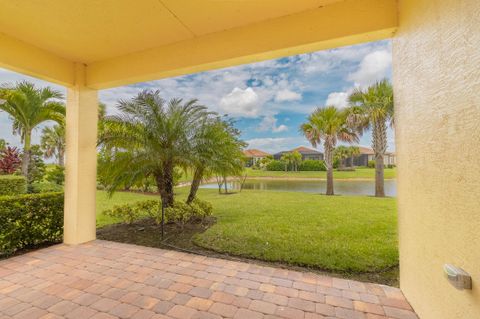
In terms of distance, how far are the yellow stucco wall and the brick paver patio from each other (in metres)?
0.74

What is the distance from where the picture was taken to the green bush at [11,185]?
7.12 metres

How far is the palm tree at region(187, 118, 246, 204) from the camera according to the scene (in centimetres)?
584

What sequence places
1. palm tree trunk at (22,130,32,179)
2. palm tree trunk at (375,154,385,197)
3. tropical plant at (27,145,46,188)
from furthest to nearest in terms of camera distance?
palm tree trunk at (375,154,385,197) < tropical plant at (27,145,46,188) < palm tree trunk at (22,130,32,179)

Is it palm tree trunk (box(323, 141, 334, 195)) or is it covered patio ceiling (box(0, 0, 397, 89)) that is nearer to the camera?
covered patio ceiling (box(0, 0, 397, 89))

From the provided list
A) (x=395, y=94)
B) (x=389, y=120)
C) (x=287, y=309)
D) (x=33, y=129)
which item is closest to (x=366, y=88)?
(x=389, y=120)

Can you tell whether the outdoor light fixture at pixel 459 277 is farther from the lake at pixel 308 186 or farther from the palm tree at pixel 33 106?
the lake at pixel 308 186

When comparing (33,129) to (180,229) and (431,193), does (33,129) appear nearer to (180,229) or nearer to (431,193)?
(180,229)

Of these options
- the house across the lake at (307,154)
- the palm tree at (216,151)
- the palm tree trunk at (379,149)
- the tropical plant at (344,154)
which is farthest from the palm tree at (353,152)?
the palm tree at (216,151)

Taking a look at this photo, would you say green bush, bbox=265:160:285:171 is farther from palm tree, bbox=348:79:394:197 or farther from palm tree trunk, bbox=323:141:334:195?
palm tree, bbox=348:79:394:197

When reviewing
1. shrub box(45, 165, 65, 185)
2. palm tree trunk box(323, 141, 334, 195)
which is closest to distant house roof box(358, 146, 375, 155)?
palm tree trunk box(323, 141, 334, 195)

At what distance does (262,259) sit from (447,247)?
8.92ft

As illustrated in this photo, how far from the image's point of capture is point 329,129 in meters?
13.4

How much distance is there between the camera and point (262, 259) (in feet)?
13.3

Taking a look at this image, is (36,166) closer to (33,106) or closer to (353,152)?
(33,106)
